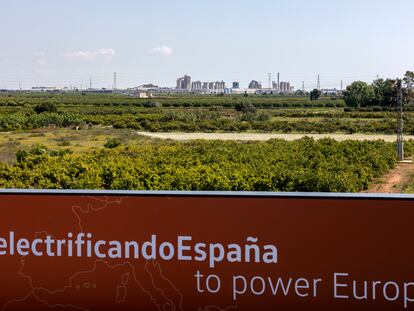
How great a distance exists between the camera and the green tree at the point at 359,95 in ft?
364

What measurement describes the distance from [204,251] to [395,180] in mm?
22126

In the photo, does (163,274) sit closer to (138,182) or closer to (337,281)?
(337,281)

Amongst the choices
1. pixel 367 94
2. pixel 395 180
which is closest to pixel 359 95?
pixel 367 94

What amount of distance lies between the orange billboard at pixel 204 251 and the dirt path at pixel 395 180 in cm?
1779

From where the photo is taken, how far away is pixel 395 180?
25875mm

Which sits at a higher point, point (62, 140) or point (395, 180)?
point (62, 140)

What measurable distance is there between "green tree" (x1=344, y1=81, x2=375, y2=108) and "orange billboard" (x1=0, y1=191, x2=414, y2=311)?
4292 inches

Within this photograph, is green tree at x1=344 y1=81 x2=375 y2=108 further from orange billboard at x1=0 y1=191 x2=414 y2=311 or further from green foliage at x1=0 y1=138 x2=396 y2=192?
orange billboard at x1=0 y1=191 x2=414 y2=311

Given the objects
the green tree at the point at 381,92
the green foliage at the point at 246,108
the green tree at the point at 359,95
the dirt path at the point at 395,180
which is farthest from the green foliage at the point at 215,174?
the green tree at the point at 359,95

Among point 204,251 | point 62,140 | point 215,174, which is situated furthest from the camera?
point 62,140

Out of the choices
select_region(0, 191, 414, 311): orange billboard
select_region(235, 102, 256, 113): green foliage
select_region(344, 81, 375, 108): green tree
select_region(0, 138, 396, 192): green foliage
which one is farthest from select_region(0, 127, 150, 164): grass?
select_region(344, 81, 375, 108): green tree

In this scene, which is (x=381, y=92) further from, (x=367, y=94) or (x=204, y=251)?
(x=204, y=251)

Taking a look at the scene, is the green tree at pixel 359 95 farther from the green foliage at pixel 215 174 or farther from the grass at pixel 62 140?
the green foliage at pixel 215 174

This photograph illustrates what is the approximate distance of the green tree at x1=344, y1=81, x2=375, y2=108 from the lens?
110938 millimetres
